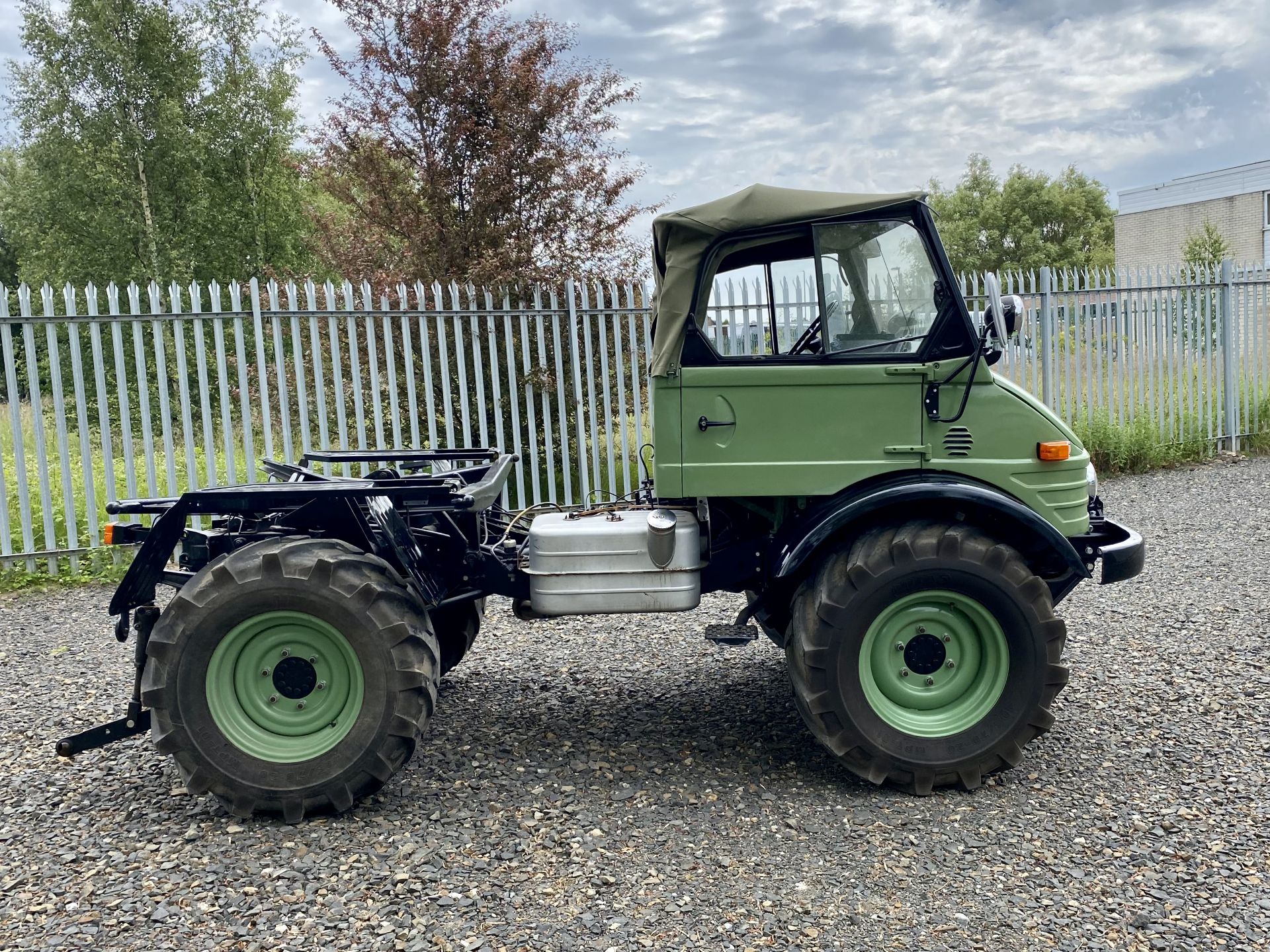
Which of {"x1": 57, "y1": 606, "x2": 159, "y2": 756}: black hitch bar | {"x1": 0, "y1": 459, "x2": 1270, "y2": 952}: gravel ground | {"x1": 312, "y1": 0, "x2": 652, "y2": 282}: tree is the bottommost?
{"x1": 0, "y1": 459, "x2": 1270, "y2": 952}: gravel ground

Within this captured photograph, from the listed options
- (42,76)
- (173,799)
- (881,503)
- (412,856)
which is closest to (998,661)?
(881,503)

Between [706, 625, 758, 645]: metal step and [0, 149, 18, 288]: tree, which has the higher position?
[0, 149, 18, 288]: tree

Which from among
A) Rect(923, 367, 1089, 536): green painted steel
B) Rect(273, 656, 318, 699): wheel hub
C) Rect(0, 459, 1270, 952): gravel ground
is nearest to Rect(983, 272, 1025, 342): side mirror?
Rect(923, 367, 1089, 536): green painted steel

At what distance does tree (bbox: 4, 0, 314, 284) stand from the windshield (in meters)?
20.7

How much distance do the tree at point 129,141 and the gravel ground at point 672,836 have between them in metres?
20.3

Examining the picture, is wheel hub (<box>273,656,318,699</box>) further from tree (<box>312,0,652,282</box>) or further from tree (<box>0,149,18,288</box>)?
tree (<box>0,149,18,288</box>)

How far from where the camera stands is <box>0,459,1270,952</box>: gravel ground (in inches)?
119

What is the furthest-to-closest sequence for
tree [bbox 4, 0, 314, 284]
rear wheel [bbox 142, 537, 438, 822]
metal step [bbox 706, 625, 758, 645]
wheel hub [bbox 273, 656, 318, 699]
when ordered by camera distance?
tree [bbox 4, 0, 314, 284] → metal step [bbox 706, 625, 758, 645] → wheel hub [bbox 273, 656, 318, 699] → rear wheel [bbox 142, 537, 438, 822]

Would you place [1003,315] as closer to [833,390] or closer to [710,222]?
[833,390]

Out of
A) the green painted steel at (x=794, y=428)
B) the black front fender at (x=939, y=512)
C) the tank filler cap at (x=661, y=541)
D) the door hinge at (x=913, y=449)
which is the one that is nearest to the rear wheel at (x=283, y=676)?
the tank filler cap at (x=661, y=541)

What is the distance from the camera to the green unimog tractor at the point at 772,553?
149 inches

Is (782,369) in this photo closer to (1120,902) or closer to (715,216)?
(715,216)

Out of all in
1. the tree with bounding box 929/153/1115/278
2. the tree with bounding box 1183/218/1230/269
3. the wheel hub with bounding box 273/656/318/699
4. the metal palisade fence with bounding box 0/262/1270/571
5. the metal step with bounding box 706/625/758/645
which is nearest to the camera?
the wheel hub with bounding box 273/656/318/699

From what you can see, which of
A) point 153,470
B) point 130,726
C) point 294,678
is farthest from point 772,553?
point 153,470
